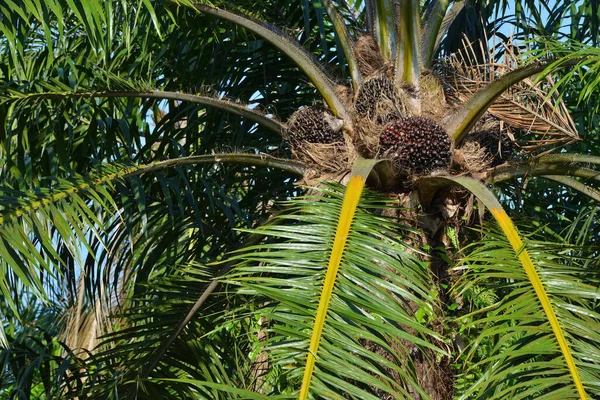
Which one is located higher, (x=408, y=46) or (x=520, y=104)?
(x=408, y=46)

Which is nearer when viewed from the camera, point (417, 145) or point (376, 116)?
point (417, 145)

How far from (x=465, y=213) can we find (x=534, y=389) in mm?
1400

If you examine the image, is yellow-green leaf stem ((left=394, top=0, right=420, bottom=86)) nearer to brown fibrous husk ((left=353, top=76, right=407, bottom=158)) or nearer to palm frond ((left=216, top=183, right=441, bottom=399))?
brown fibrous husk ((left=353, top=76, right=407, bottom=158))

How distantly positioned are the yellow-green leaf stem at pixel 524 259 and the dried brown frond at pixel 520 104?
51 cm

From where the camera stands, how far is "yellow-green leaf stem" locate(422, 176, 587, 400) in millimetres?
2855

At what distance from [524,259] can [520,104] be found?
1.03 m

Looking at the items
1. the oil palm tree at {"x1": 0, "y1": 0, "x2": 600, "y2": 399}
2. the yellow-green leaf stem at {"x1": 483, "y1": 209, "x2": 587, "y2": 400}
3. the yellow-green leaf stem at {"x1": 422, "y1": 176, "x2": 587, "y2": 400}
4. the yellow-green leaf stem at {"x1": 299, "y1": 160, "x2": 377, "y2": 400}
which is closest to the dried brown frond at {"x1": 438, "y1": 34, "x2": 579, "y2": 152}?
the oil palm tree at {"x1": 0, "y1": 0, "x2": 600, "y2": 399}

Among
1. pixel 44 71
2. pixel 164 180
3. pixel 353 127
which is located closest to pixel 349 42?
pixel 353 127

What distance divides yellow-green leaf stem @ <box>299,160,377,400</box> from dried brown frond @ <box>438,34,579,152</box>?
789 mm

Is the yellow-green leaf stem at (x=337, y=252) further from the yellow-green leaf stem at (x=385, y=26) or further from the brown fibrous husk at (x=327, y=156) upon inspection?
the yellow-green leaf stem at (x=385, y=26)

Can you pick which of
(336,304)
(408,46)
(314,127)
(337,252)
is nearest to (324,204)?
(337,252)

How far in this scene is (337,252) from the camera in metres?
3.13

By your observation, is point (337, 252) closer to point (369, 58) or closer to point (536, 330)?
point (536, 330)

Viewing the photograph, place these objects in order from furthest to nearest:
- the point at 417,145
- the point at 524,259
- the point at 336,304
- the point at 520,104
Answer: the point at 520,104, the point at 417,145, the point at 524,259, the point at 336,304
